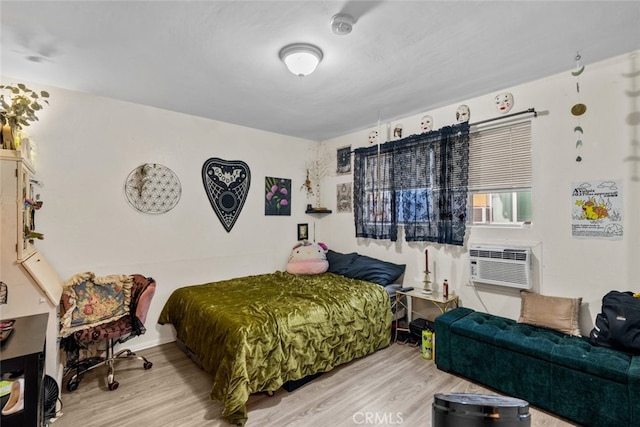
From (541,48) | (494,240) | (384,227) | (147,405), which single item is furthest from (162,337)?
(541,48)

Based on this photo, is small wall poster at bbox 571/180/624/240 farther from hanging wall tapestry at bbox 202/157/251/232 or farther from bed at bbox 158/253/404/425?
hanging wall tapestry at bbox 202/157/251/232

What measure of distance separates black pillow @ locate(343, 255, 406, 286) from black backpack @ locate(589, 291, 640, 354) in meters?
1.75

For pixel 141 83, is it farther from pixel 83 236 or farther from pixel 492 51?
pixel 492 51

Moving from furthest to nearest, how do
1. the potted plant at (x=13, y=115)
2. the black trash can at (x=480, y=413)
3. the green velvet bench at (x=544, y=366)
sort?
the potted plant at (x=13, y=115)
the green velvet bench at (x=544, y=366)
the black trash can at (x=480, y=413)

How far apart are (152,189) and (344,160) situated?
Result: 8.30 feet

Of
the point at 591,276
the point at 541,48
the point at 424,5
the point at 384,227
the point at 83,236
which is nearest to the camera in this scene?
the point at 424,5

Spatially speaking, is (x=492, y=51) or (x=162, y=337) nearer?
(x=492, y=51)

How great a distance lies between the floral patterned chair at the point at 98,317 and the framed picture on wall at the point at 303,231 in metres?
2.22

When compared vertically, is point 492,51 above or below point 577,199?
above

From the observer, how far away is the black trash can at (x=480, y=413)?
0.43 metres

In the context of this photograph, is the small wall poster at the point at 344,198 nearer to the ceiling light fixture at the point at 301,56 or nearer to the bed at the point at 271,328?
the bed at the point at 271,328

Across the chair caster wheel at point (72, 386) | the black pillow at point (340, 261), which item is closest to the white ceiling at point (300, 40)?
the black pillow at point (340, 261)

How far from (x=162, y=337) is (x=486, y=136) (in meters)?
4.06

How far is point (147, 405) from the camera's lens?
221 cm
